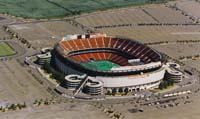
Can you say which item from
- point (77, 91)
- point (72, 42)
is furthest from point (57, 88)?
point (72, 42)

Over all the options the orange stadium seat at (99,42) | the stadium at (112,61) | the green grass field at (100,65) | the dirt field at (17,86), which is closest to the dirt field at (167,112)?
the stadium at (112,61)

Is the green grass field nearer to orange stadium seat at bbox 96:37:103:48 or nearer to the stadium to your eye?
the stadium

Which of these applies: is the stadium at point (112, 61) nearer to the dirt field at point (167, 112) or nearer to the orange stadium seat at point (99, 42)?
the orange stadium seat at point (99, 42)

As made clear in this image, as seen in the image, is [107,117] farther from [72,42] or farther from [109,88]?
[72,42]

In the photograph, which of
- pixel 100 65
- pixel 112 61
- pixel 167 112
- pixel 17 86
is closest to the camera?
pixel 167 112

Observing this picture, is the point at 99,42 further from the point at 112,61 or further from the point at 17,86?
the point at 17,86

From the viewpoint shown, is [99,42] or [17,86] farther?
[99,42]

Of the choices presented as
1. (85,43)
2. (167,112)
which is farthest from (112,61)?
(167,112)
